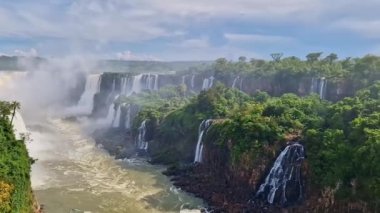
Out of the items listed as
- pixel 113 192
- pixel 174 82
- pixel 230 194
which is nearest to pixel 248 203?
pixel 230 194

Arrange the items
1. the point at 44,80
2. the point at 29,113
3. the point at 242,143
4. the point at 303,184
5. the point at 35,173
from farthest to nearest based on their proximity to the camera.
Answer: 1. the point at 44,80
2. the point at 29,113
3. the point at 35,173
4. the point at 242,143
5. the point at 303,184

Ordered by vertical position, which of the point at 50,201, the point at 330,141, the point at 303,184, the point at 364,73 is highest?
the point at 364,73

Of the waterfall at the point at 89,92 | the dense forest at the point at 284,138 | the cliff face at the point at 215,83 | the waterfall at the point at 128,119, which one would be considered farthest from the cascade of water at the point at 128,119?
the waterfall at the point at 89,92

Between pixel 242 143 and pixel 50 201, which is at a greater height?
pixel 242 143

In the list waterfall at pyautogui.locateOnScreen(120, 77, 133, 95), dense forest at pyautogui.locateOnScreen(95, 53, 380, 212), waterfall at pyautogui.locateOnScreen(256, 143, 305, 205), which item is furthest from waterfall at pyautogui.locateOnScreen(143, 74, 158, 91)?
waterfall at pyautogui.locateOnScreen(256, 143, 305, 205)

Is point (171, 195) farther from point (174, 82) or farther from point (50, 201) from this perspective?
point (174, 82)
